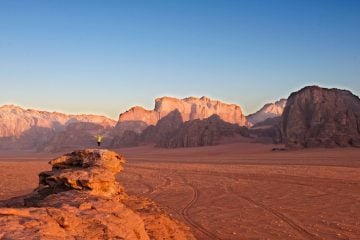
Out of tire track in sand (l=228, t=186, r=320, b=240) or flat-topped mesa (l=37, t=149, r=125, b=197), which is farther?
tire track in sand (l=228, t=186, r=320, b=240)

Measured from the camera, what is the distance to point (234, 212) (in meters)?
11.8

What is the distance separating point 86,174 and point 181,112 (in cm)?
9726

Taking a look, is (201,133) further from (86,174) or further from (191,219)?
(86,174)

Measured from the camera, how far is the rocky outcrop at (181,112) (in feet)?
322

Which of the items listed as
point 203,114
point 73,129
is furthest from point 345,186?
point 203,114

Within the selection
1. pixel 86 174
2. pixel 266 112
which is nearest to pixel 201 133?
pixel 86 174

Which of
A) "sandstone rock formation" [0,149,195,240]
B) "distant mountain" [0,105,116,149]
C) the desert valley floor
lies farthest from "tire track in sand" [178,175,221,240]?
"distant mountain" [0,105,116,149]

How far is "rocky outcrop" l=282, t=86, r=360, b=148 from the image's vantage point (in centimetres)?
4097

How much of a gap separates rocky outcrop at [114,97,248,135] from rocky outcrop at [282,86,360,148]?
169 ft

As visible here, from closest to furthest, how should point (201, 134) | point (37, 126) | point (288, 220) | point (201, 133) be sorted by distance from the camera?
1. point (288, 220)
2. point (201, 134)
3. point (201, 133)
4. point (37, 126)

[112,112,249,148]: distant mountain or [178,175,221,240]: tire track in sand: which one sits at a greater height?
[112,112,249,148]: distant mountain

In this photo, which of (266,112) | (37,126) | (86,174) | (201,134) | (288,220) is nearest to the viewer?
(86,174)

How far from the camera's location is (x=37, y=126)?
13138 cm

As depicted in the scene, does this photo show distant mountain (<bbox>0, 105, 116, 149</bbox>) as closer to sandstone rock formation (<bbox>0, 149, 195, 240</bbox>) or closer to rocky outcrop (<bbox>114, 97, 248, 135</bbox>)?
rocky outcrop (<bbox>114, 97, 248, 135</bbox>)
